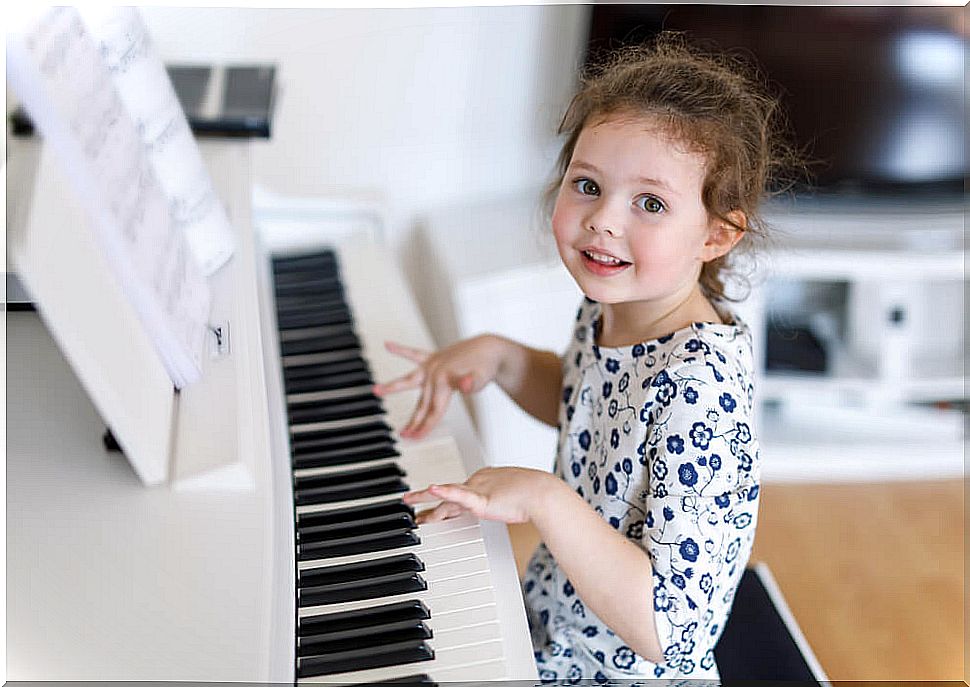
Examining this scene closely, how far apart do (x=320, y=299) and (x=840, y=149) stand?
4.98 ft

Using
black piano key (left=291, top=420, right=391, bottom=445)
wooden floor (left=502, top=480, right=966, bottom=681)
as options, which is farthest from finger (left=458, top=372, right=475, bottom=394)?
wooden floor (left=502, top=480, right=966, bottom=681)

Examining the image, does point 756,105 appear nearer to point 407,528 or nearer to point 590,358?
point 590,358

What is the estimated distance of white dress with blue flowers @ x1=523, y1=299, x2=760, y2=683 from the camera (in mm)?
1105

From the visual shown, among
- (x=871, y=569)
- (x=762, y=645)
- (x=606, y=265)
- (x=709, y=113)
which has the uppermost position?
(x=709, y=113)

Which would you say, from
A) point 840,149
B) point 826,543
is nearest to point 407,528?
point 826,543

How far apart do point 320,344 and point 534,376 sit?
37 centimetres

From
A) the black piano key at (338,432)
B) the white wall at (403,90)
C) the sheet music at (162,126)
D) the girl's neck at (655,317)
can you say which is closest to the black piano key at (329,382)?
the black piano key at (338,432)

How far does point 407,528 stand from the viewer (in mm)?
1200

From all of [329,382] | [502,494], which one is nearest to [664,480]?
[502,494]

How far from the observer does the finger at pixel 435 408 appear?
1425 millimetres

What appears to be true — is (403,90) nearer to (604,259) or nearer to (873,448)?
(873,448)

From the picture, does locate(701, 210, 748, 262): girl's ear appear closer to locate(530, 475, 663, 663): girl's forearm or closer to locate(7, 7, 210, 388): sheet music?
locate(530, 475, 663, 663): girl's forearm

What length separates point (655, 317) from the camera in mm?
1258

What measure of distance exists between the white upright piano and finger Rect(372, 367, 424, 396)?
5 cm
